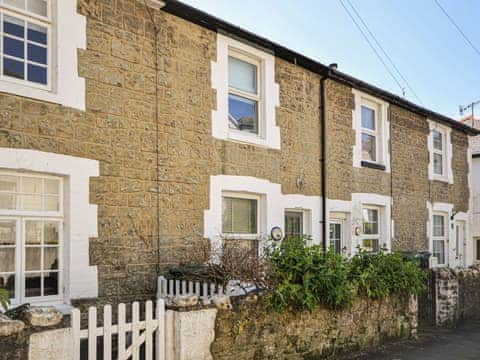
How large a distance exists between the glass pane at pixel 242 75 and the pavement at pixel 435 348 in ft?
17.1

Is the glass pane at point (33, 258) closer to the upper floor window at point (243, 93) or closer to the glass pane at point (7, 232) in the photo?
the glass pane at point (7, 232)

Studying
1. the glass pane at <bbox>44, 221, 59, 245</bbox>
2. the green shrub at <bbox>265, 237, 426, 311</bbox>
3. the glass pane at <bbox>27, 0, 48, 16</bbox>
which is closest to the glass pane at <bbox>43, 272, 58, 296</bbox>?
the glass pane at <bbox>44, 221, 59, 245</bbox>

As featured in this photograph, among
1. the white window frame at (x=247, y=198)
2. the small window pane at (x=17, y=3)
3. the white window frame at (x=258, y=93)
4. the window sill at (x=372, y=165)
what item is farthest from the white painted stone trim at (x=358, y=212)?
the small window pane at (x=17, y=3)

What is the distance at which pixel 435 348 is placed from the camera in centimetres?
914

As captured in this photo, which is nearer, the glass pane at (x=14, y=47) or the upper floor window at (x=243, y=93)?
the glass pane at (x=14, y=47)

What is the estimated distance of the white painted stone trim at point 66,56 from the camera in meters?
7.01

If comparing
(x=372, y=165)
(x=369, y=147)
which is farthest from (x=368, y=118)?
(x=372, y=165)

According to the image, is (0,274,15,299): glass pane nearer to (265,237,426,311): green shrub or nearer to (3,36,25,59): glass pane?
(3,36,25,59): glass pane

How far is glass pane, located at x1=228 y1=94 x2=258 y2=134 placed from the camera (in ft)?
32.0

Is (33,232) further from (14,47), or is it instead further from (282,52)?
(282,52)

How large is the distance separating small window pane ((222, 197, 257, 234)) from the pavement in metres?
3.03

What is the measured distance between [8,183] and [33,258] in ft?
3.39

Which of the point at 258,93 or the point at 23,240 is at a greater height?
the point at 258,93

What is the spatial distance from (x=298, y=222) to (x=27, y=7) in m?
6.68
